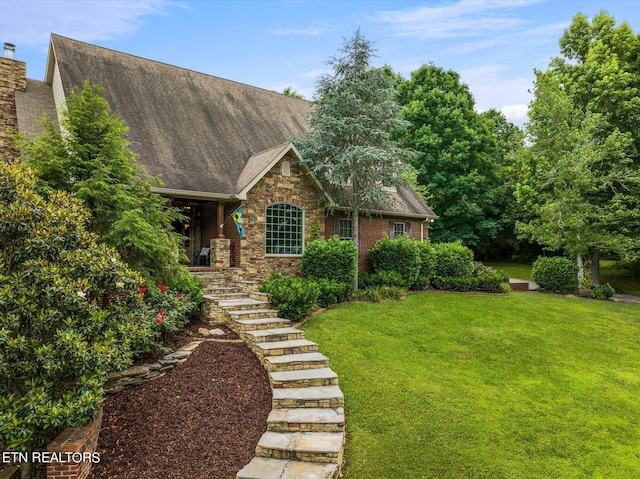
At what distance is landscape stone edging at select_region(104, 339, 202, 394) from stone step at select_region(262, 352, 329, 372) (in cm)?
149

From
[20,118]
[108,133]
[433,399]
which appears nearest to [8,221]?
[108,133]

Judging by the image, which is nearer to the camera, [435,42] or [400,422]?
[400,422]

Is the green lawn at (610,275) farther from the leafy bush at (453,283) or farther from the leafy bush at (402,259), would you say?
the leafy bush at (402,259)

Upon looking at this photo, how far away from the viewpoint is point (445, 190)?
85.0 feet

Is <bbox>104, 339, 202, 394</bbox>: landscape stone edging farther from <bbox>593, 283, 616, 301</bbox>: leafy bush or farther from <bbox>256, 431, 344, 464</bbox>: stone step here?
<bbox>593, 283, 616, 301</bbox>: leafy bush

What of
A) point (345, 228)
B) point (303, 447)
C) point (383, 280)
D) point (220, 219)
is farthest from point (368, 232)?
point (303, 447)

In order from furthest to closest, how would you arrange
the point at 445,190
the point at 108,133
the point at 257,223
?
the point at 445,190 < the point at 257,223 < the point at 108,133

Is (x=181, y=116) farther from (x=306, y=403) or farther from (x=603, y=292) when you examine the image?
(x=603, y=292)

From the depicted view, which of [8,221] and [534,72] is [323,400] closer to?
[8,221]

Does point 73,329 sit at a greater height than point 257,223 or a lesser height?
lesser

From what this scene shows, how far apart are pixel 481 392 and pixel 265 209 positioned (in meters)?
8.14

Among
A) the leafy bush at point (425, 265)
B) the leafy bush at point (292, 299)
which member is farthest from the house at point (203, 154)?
the leafy bush at point (292, 299)

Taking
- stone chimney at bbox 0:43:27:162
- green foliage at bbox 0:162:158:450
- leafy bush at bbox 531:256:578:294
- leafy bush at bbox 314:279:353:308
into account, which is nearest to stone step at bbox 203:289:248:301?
leafy bush at bbox 314:279:353:308

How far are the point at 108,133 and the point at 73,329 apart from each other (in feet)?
15.0
